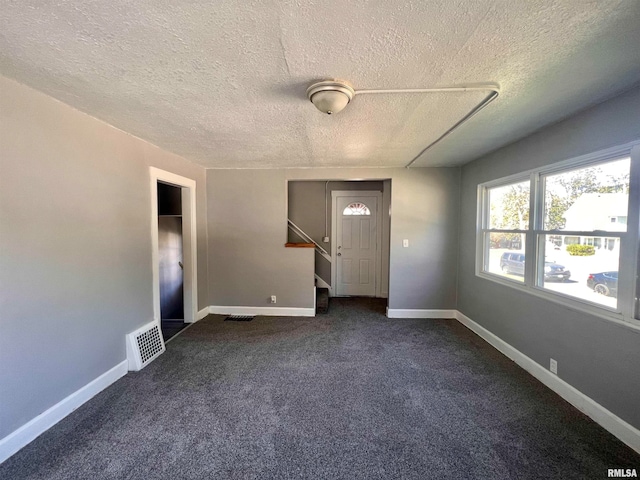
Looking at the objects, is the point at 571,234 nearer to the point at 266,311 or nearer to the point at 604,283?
the point at 604,283

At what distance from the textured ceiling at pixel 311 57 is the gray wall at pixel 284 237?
1.65 metres

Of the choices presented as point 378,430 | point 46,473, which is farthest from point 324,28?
point 46,473

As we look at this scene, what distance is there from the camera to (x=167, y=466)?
149cm

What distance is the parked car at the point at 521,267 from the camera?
2227 millimetres

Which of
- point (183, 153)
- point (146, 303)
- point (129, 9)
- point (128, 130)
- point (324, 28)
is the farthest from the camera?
point (183, 153)

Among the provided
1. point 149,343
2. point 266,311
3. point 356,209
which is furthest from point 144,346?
point 356,209

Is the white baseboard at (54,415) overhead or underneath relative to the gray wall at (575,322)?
underneath

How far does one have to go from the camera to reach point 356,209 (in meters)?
5.16

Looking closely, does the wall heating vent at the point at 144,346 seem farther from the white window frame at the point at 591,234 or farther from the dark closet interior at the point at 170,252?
the white window frame at the point at 591,234

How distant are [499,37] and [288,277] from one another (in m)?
3.52

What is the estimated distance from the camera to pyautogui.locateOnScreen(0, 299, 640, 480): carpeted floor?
4.88 feet

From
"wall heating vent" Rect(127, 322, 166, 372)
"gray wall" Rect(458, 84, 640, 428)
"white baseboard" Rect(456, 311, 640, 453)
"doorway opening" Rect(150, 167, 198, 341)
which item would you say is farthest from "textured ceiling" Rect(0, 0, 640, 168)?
"white baseboard" Rect(456, 311, 640, 453)

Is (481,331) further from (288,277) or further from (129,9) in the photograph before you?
(129,9)

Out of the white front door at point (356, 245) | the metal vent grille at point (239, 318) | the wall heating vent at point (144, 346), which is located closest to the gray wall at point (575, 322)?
the white front door at point (356, 245)
